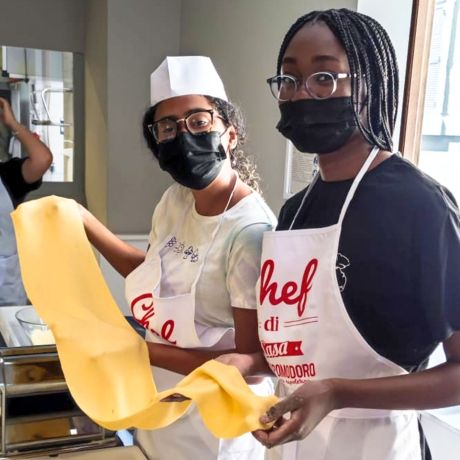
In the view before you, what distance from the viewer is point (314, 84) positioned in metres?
0.78

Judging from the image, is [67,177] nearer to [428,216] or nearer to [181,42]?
[181,42]

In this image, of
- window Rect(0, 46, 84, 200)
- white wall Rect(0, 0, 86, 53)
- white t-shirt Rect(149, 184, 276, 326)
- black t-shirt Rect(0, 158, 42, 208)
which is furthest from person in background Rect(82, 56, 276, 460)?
white wall Rect(0, 0, 86, 53)

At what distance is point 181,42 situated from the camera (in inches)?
107

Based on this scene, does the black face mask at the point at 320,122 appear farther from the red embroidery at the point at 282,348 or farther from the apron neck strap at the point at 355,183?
the red embroidery at the point at 282,348

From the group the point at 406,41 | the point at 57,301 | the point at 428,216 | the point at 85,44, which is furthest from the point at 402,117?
the point at 85,44

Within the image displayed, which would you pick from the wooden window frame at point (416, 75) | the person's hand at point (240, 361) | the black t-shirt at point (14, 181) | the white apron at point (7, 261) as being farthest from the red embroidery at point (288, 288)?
the black t-shirt at point (14, 181)

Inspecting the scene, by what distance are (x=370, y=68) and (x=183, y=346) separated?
0.61m

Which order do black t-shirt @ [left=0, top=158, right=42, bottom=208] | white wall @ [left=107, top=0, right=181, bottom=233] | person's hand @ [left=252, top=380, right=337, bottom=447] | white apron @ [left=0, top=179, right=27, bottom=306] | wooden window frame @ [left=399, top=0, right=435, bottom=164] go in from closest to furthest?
person's hand @ [left=252, top=380, right=337, bottom=447], wooden window frame @ [left=399, top=0, right=435, bottom=164], white apron @ [left=0, top=179, right=27, bottom=306], black t-shirt @ [left=0, top=158, right=42, bottom=208], white wall @ [left=107, top=0, right=181, bottom=233]

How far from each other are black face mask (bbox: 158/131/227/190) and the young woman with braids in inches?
10.3

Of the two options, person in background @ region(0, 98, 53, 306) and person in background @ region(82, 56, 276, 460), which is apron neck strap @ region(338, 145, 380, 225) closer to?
person in background @ region(82, 56, 276, 460)

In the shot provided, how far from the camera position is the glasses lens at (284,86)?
809 millimetres

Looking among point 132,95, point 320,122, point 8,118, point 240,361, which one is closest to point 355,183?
point 320,122

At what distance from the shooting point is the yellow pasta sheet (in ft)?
2.50

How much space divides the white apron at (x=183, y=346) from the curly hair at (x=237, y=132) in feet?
0.63
